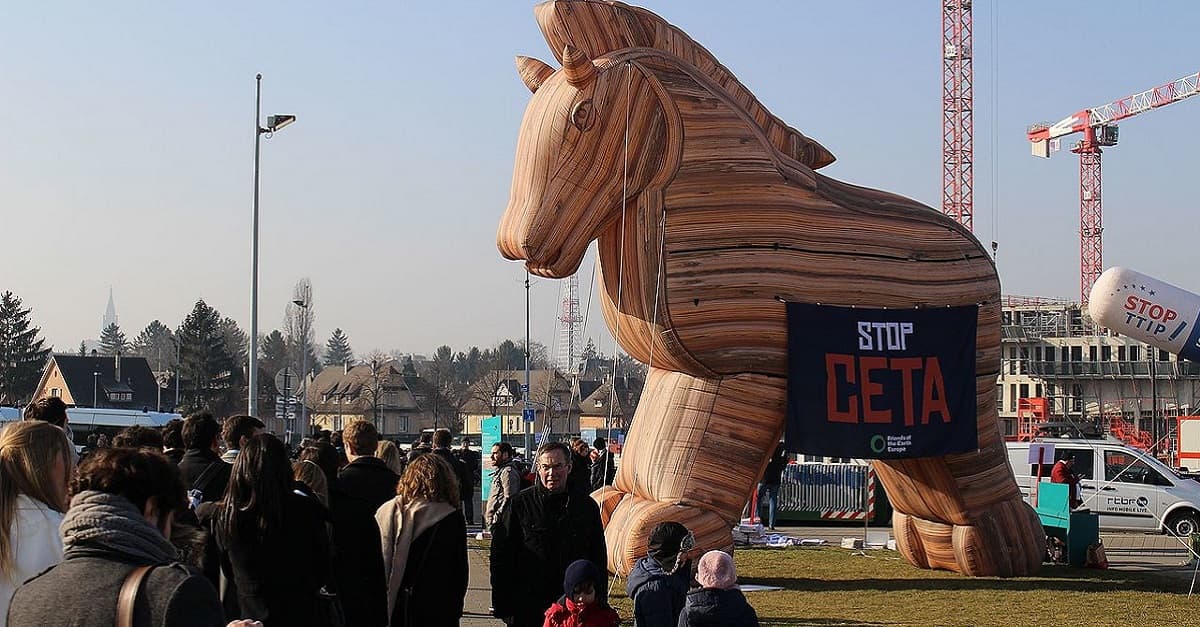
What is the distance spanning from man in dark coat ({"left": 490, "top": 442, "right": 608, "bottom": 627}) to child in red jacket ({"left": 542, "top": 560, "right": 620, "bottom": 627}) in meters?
1.13

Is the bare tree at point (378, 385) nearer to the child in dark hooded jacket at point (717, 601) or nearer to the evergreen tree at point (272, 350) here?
the evergreen tree at point (272, 350)

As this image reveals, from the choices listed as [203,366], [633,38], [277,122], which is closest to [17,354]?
[203,366]

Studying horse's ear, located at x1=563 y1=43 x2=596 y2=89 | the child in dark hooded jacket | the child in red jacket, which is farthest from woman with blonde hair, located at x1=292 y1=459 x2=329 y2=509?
horse's ear, located at x1=563 y1=43 x2=596 y2=89

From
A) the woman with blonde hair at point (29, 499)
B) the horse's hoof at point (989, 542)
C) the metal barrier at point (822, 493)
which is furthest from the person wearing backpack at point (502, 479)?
the metal barrier at point (822, 493)

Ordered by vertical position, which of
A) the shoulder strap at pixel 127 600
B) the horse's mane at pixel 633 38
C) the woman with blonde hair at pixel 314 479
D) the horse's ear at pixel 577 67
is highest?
the horse's mane at pixel 633 38

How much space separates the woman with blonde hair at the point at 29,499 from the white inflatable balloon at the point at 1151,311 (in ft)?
49.3

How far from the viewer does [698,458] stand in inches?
455

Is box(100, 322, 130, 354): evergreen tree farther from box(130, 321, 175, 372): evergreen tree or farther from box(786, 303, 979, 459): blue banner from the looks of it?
box(786, 303, 979, 459): blue banner

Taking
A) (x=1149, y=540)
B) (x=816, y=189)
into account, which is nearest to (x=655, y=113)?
(x=816, y=189)

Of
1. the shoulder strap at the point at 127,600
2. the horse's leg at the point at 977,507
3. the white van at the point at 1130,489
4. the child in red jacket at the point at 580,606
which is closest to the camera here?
the shoulder strap at the point at 127,600

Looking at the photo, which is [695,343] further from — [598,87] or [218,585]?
[218,585]

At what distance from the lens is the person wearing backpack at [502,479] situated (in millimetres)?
14209

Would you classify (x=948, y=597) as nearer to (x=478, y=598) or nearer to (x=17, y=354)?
(x=478, y=598)

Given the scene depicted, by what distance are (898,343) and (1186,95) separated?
88693mm
